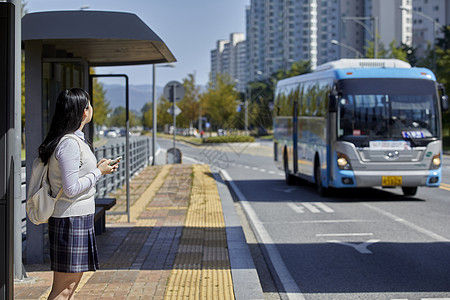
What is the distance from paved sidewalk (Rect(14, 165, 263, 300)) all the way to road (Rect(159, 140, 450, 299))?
0.53 metres

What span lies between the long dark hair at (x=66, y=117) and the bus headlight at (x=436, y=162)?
39.0 feet

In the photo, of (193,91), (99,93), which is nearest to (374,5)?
(193,91)

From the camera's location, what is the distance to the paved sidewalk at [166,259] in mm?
6473

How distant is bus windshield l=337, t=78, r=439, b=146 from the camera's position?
15.3 m

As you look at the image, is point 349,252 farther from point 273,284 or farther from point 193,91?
point 193,91

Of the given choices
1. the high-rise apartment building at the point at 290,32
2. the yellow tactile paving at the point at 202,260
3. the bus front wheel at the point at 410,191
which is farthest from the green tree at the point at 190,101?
the high-rise apartment building at the point at 290,32

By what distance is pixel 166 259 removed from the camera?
8.12 m

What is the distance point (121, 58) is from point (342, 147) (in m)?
6.72

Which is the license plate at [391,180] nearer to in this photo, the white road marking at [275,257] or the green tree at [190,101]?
the white road marking at [275,257]

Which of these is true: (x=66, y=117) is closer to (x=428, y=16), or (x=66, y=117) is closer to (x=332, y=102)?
(x=332, y=102)

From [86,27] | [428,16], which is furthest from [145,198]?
[428,16]

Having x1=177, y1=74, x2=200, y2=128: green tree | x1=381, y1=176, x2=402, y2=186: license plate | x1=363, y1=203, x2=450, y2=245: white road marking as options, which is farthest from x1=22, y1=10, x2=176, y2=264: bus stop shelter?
x1=177, y1=74, x2=200, y2=128: green tree

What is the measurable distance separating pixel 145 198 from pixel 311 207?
3647 mm

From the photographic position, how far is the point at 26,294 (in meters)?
6.34
